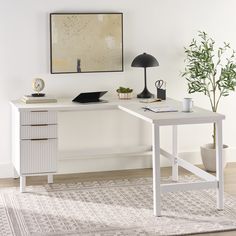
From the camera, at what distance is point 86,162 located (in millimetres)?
6074

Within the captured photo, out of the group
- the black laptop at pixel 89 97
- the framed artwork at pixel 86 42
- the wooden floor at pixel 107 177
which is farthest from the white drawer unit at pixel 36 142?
the framed artwork at pixel 86 42

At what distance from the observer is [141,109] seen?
5102 millimetres

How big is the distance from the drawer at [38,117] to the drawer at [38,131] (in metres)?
0.03

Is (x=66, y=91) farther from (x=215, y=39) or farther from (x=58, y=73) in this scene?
(x=215, y=39)

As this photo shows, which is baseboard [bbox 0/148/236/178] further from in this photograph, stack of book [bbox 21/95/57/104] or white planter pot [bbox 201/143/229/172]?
stack of book [bbox 21/95/57/104]

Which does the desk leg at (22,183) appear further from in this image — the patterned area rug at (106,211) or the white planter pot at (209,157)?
the white planter pot at (209,157)

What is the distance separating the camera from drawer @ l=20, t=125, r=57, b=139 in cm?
524

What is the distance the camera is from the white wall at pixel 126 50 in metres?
5.74

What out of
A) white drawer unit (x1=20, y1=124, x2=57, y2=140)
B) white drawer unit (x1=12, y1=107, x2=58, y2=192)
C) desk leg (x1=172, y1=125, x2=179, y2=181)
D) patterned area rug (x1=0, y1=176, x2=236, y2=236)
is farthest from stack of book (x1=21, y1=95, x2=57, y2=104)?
desk leg (x1=172, y1=125, x2=179, y2=181)

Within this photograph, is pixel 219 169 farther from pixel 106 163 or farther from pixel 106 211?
pixel 106 163

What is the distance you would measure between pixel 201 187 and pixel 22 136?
5.01ft

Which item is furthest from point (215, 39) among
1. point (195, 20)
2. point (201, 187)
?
point (201, 187)

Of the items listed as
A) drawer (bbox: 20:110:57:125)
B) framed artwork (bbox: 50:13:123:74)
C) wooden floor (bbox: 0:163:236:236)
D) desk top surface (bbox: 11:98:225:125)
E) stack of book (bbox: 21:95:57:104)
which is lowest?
wooden floor (bbox: 0:163:236:236)

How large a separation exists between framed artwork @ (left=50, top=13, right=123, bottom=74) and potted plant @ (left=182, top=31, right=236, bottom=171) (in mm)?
700
